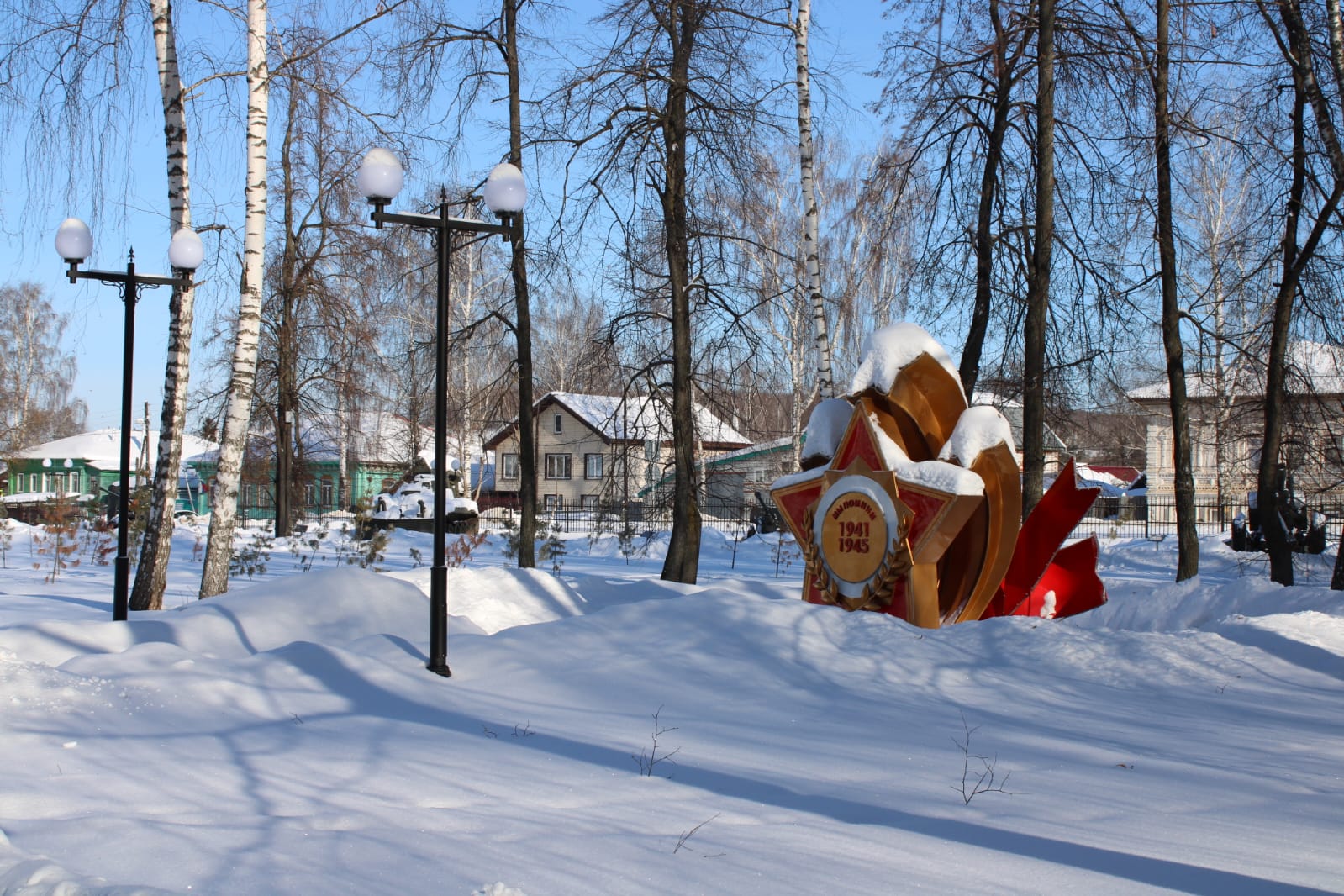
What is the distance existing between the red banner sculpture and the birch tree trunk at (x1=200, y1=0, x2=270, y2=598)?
5435mm

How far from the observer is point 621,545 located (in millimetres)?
22000

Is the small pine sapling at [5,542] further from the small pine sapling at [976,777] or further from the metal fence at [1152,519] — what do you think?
the metal fence at [1152,519]

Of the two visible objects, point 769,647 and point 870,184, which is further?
point 870,184

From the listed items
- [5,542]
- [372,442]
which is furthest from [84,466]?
[5,542]

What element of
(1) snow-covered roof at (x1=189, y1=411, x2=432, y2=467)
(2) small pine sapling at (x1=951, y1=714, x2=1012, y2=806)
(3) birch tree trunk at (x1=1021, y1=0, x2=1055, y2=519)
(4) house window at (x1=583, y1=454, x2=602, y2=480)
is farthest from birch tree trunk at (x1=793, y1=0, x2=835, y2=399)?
(4) house window at (x1=583, y1=454, x2=602, y2=480)

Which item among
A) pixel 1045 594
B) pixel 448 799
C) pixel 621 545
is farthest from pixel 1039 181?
pixel 621 545

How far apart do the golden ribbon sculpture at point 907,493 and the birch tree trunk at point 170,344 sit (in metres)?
6.15

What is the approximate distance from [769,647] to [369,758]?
3350mm

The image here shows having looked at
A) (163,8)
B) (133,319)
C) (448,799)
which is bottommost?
(448,799)

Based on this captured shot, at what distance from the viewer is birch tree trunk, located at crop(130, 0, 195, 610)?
1061cm

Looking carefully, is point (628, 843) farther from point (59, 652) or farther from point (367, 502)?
point (367, 502)

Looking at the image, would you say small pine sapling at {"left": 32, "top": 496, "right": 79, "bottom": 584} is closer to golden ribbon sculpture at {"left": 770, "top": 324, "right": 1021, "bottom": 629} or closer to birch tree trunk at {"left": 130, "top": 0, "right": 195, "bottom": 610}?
birch tree trunk at {"left": 130, "top": 0, "right": 195, "bottom": 610}

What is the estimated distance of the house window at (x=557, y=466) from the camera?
45.6 metres

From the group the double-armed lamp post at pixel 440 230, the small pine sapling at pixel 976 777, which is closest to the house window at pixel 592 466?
the double-armed lamp post at pixel 440 230
